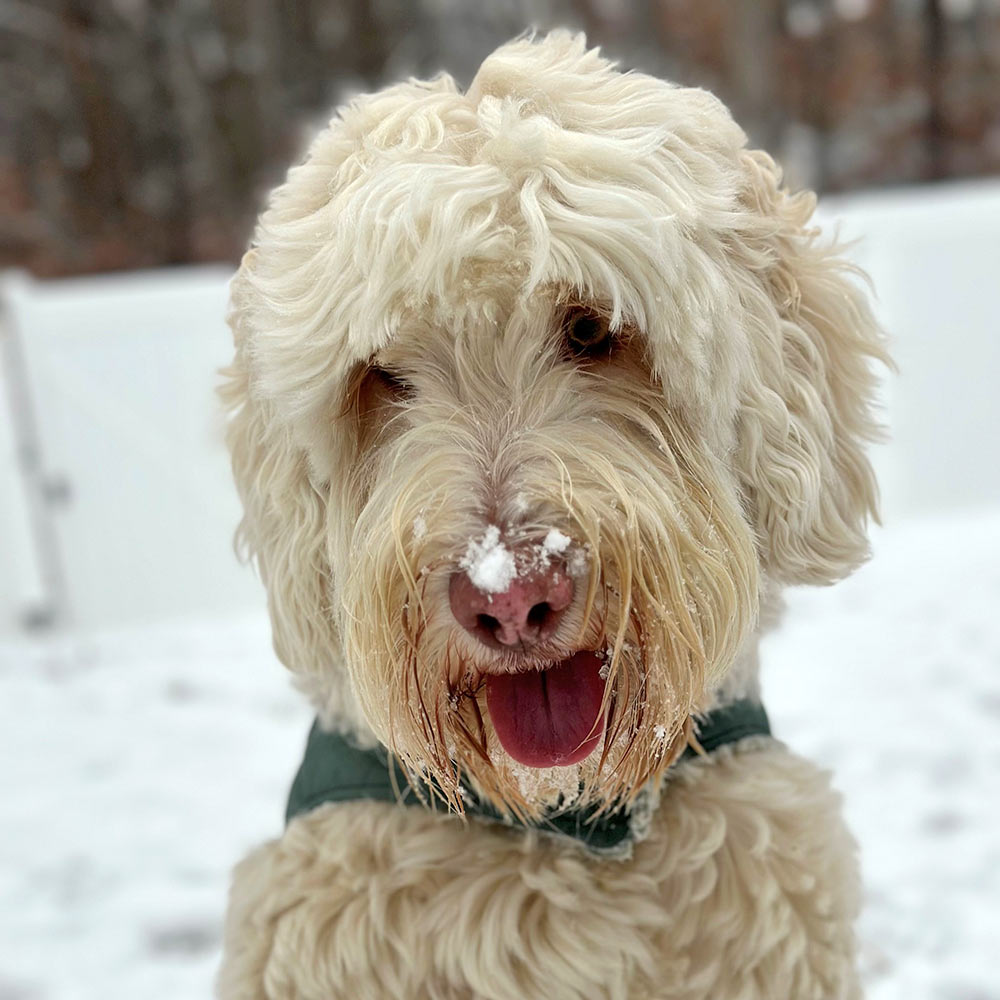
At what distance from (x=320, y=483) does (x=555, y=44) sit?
80cm

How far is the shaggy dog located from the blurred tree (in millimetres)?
12368

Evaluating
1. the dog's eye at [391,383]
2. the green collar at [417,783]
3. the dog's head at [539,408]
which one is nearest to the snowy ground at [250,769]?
the green collar at [417,783]

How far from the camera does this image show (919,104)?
16.3 meters

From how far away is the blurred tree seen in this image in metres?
14.1

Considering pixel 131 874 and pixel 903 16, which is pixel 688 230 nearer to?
pixel 131 874

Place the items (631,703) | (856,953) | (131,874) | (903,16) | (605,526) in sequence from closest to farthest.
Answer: (605,526), (631,703), (856,953), (131,874), (903,16)

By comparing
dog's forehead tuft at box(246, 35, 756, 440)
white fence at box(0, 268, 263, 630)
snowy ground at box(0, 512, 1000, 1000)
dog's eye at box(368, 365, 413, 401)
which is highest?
dog's forehead tuft at box(246, 35, 756, 440)

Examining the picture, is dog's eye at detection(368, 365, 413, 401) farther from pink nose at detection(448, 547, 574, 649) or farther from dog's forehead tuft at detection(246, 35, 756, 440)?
pink nose at detection(448, 547, 574, 649)

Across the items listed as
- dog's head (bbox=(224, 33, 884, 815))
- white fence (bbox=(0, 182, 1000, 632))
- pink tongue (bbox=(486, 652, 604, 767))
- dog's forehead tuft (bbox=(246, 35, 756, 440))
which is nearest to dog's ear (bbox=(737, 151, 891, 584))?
dog's head (bbox=(224, 33, 884, 815))

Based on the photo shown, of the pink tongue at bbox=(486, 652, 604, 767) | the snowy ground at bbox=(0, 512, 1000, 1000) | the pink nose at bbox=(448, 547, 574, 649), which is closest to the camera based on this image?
the pink nose at bbox=(448, 547, 574, 649)

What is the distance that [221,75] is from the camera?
47.5 ft

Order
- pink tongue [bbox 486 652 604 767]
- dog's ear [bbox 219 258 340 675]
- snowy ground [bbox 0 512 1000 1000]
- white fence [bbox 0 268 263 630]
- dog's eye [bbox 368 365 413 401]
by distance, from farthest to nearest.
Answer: white fence [bbox 0 268 263 630], snowy ground [bbox 0 512 1000 1000], dog's ear [bbox 219 258 340 675], dog's eye [bbox 368 365 413 401], pink tongue [bbox 486 652 604 767]

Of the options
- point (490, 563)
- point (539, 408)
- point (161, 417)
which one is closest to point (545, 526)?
point (490, 563)

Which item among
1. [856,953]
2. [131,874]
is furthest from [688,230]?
[131,874]
